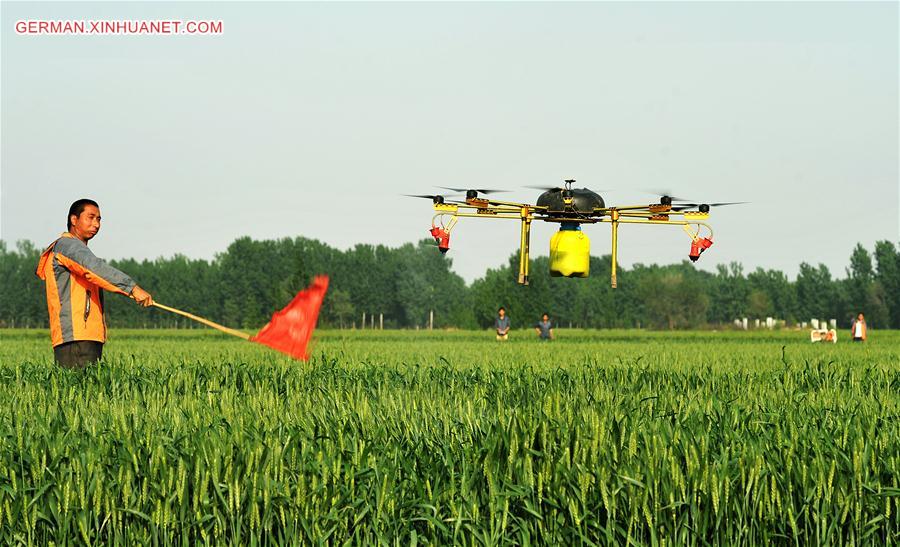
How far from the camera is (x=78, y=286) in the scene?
357 inches

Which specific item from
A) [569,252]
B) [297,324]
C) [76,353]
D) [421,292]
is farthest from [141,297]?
[421,292]

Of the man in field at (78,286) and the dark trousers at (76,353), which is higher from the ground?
the man in field at (78,286)

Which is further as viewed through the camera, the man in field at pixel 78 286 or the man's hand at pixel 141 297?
the man in field at pixel 78 286

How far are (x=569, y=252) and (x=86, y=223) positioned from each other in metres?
12.8

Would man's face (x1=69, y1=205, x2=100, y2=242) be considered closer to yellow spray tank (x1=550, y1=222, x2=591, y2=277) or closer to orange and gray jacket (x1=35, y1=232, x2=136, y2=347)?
orange and gray jacket (x1=35, y1=232, x2=136, y2=347)

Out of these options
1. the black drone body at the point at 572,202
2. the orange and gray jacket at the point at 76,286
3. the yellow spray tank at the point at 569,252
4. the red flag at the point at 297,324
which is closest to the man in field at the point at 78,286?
the orange and gray jacket at the point at 76,286

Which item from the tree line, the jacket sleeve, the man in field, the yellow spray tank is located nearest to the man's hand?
the man in field

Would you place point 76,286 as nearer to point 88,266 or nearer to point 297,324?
point 88,266

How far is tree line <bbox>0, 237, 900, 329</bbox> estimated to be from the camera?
4134 inches

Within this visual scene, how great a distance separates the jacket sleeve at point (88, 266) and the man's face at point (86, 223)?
0.70ft

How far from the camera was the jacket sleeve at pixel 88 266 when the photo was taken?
877 cm

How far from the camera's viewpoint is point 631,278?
122 m

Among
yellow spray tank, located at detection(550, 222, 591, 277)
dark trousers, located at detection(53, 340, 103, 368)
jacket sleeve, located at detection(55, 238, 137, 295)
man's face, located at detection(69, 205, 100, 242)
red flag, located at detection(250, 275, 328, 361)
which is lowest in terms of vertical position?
dark trousers, located at detection(53, 340, 103, 368)

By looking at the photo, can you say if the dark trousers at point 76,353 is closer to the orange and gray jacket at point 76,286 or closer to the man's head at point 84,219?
the orange and gray jacket at point 76,286
